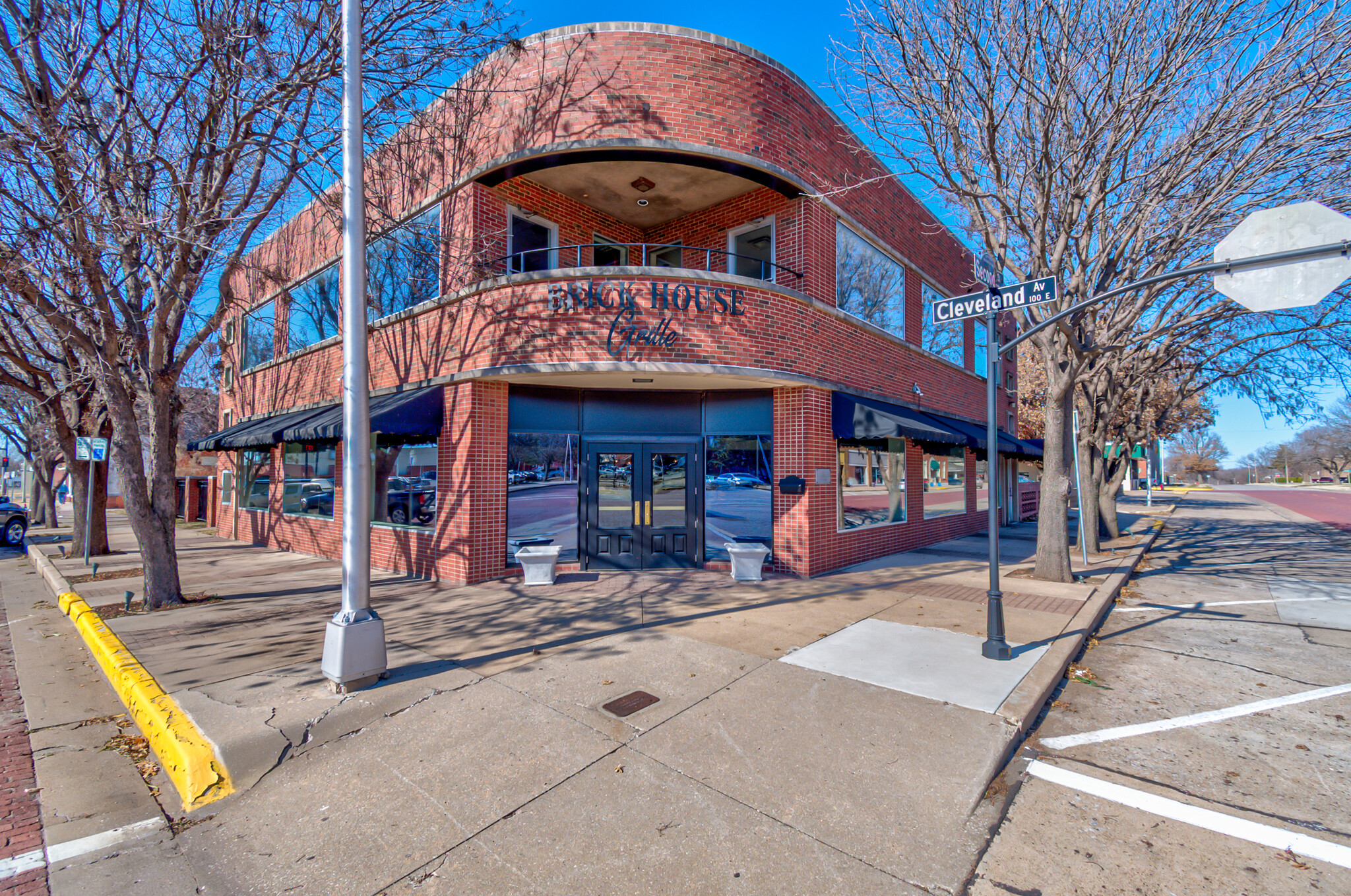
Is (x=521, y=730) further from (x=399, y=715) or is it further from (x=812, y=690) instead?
(x=812, y=690)

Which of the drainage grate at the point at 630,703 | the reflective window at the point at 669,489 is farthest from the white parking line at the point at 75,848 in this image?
the reflective window at the point at 669,489

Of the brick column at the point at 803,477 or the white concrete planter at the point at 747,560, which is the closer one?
the white concrete planter at the point at 747,560

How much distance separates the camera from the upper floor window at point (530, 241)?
10086 millimetres

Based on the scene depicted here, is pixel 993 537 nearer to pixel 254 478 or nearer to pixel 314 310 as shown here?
pixel 314 310

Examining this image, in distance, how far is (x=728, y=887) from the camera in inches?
108

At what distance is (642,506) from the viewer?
10250mm

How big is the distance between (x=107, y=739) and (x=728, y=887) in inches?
199

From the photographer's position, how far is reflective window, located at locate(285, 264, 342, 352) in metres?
13.5

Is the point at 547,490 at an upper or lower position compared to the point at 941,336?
lower

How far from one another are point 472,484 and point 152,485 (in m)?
4.48

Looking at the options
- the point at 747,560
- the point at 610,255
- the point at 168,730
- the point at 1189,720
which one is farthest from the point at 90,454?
the point at 1189,720

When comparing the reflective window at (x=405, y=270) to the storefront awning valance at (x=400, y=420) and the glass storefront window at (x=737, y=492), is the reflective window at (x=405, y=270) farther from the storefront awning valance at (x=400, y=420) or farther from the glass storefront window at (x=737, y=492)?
the glass storefront window at (x=737, y=492)

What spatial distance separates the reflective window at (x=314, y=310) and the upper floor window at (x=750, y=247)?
8.99 metres

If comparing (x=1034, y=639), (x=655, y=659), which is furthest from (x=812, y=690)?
(x=1034, y=639)
